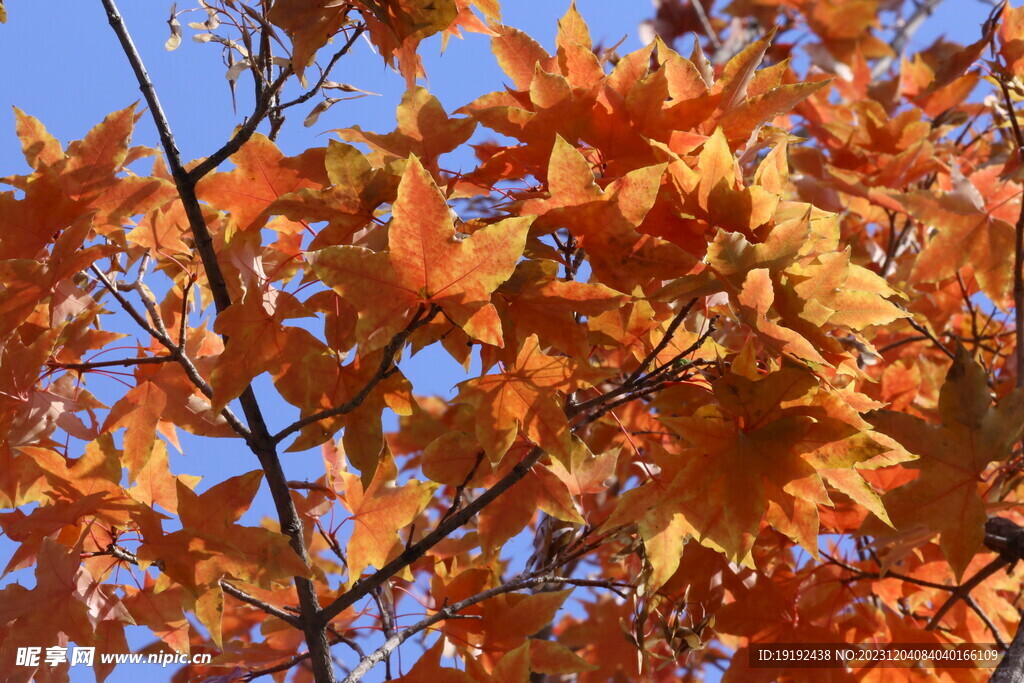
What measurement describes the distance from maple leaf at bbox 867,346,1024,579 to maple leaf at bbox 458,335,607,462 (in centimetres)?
43

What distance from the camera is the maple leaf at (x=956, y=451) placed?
110 centimetres

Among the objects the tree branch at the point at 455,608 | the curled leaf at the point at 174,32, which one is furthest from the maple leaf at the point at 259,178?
the tree branch at the point at 455,608

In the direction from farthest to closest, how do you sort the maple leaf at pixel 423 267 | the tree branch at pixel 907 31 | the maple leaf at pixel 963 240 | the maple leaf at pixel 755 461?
1. the tree branch at pixel 907 31
2. the maple leaf at pixel 963 240
3. the maple leaf at pixel 755 461
4. the maple leaf at pixel 423 267

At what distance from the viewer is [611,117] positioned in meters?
1.13

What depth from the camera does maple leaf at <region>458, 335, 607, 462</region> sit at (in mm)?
1019

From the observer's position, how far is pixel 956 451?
1.13 m

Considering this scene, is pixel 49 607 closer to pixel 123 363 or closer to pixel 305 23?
pixel 123 363

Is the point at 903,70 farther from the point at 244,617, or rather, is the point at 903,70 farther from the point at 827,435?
the point at 244,617

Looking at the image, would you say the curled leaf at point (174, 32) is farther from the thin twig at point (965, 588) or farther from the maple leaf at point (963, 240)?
the thin twig at point (965, 588)

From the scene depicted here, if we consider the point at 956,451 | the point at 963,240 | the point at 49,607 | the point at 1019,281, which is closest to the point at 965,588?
the point at 956,451

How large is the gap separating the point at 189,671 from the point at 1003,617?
1.58 m

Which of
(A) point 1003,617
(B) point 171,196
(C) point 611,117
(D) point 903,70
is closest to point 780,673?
(A) point 1003,617

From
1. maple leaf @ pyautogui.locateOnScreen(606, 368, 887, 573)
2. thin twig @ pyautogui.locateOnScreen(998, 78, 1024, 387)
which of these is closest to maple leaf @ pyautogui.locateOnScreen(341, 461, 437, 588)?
maple leaf @ pyautogui.locateOnScreen(606, 368, 887, 573)

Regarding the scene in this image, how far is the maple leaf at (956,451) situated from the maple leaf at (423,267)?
593 mm
